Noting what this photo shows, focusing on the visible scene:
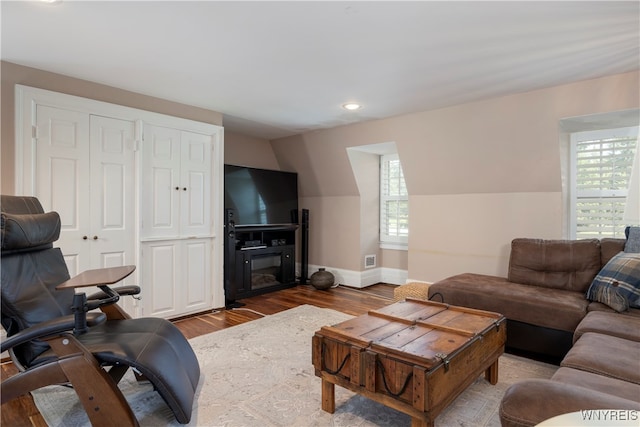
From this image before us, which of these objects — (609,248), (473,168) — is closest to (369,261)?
(473,168)

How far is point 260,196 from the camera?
4.86m

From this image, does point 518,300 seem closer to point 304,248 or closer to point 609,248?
point 609,248

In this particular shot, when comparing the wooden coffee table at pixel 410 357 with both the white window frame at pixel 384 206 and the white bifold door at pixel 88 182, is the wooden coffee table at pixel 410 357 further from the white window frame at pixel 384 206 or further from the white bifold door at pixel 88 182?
the white window frame at pixel 384 206

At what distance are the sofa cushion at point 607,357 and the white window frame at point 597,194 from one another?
79.2 inches

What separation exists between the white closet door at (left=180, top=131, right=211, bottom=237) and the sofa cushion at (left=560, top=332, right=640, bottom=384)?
3361 millimetres

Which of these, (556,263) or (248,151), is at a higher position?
(248,151)

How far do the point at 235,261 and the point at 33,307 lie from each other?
8.42 feet

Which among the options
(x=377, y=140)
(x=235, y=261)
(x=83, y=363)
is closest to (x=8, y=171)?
(x=83, y=363)

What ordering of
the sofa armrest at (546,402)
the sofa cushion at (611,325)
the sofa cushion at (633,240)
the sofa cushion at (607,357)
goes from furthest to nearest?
the sofa cushion at (633,240) < the sofa cushion at (611,325) < the sofa cushion at (607,357) < the sofa armrest at (546,402)

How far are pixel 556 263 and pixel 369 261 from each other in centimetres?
261

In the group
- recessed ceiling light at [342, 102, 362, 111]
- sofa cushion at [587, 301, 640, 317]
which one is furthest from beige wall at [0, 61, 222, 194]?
sofa cushion at [587, 301, 640, 317]

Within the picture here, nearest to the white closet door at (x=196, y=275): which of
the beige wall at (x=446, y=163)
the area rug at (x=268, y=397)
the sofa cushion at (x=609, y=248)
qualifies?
the area rug at (x=268, y=397)

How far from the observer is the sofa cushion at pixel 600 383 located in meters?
1.34

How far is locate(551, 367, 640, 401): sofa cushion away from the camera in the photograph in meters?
1.34
